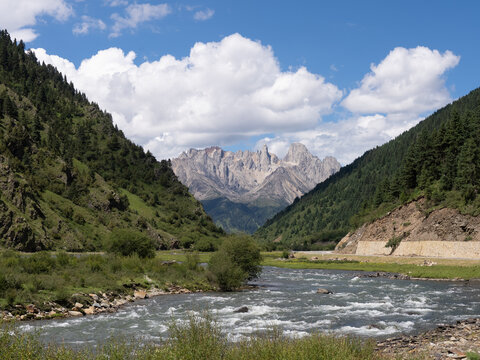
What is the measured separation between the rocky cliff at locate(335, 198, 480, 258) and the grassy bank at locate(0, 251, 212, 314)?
54897 millimetres

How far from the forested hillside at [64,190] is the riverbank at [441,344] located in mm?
86197

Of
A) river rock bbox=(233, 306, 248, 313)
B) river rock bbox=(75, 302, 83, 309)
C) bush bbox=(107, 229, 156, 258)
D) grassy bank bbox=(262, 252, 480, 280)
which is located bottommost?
grassy bank bbox=(262, 252, 480, 280)

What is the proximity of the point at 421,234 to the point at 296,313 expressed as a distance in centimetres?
7020

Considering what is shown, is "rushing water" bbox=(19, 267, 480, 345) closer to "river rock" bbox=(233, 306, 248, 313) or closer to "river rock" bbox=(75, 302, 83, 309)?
"river rock" bbox=(233, 306, 248, 313)

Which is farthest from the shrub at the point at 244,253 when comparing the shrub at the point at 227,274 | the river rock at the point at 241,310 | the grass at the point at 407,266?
the grass at the point at 407,266

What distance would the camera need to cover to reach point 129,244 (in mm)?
68062

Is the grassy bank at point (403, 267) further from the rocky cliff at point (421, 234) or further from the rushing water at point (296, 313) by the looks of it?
the rushing water at point (296, 313)

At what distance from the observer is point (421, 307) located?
3975 centimetres

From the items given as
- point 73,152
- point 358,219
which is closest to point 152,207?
point 73,152

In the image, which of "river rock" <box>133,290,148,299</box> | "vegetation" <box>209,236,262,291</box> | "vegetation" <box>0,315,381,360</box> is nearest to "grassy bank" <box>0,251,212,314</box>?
"river rock" <box>133,290,148,299</box>

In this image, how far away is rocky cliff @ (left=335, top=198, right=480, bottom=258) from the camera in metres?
84.1

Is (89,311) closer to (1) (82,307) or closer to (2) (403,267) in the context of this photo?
(1) (82,307)

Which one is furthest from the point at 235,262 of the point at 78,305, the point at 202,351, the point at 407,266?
the point at 202,351

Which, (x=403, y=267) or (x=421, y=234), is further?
(x=421, y=234)
